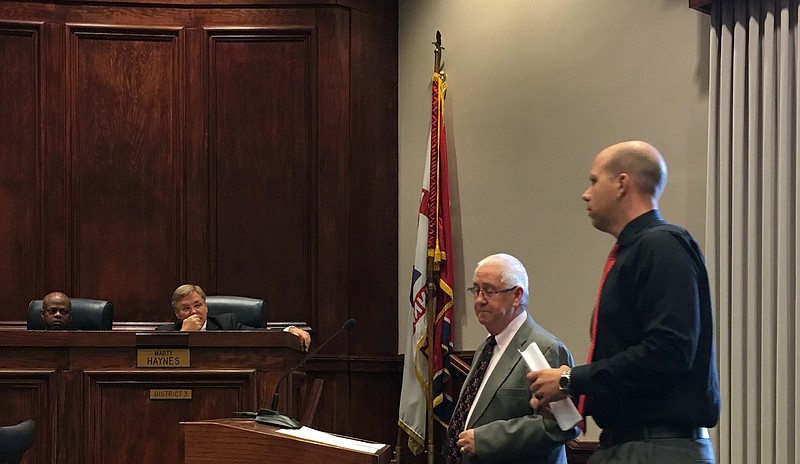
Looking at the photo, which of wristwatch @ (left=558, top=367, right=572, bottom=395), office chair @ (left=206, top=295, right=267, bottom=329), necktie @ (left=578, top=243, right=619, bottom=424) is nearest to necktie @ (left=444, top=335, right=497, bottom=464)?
necktie @ (left=578, top=243, right=619, bottom=424)

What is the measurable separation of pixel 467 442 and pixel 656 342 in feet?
4.35

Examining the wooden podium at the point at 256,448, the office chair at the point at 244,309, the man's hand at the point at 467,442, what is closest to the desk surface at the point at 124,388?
the office chair at the point at 244,309

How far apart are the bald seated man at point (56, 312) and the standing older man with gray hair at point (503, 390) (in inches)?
116

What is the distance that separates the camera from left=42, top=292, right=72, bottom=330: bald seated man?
Result: 6141 mm

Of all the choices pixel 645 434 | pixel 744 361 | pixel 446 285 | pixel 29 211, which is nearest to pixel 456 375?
pixel 446 285

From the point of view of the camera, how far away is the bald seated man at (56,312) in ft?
20.1

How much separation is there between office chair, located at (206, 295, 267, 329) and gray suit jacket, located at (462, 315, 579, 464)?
283 cm

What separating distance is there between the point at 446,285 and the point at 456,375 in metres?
0.60

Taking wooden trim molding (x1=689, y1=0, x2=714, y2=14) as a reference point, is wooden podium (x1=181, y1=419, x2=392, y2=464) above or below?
below

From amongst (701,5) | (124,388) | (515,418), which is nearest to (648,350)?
(515,418)

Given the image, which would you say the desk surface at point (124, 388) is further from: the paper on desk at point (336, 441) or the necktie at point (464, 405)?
the paper on desk at point (336, 441)

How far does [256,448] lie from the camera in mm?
3408

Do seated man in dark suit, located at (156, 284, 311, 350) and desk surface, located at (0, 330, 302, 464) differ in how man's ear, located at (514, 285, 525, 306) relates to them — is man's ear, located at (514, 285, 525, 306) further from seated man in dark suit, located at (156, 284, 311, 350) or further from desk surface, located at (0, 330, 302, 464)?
seated man in dark suit, located at (156, 284, 311, 350)

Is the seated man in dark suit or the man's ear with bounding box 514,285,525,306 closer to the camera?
the man's ear with bounding box 514,285,525,306
